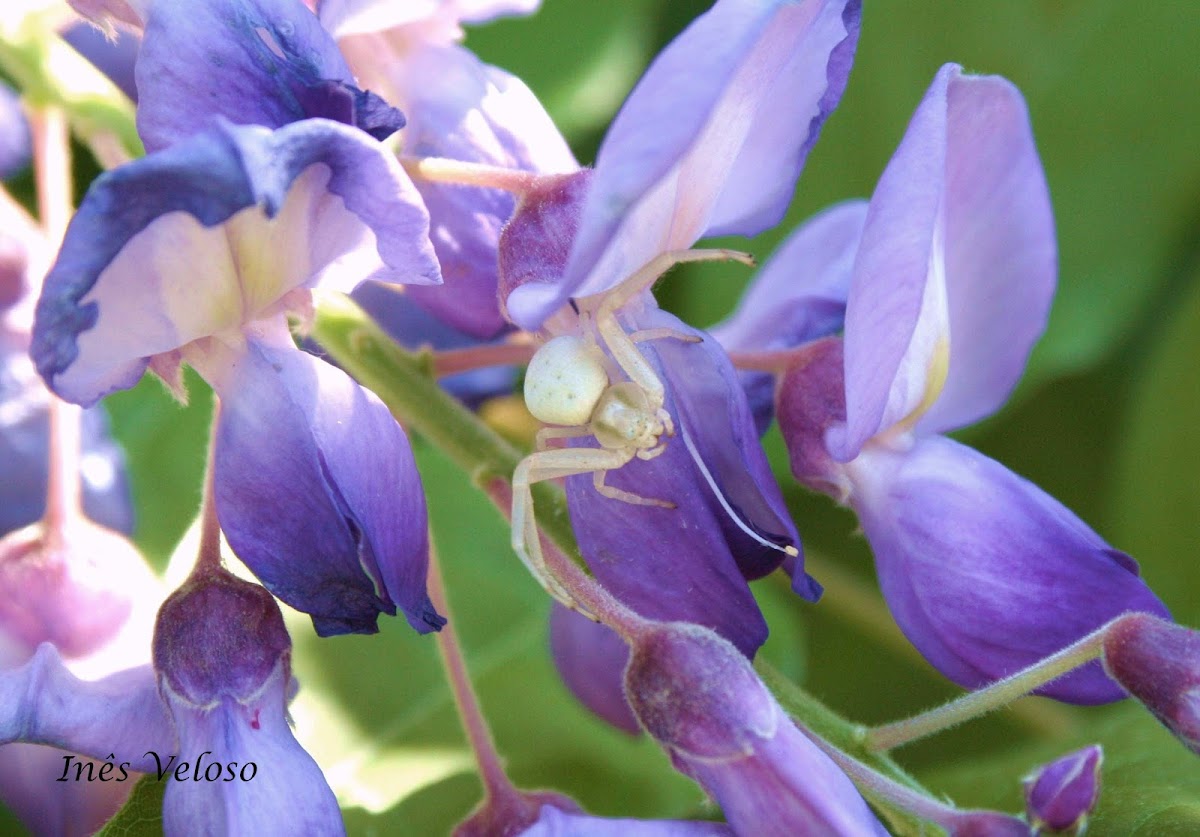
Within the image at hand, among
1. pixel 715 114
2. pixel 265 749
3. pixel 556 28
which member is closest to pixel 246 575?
pixel 265 749

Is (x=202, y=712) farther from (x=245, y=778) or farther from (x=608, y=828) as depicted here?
(x=608, y=828)

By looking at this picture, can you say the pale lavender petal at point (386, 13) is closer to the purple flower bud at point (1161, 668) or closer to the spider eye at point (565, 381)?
the spider eye at point (565, 381)

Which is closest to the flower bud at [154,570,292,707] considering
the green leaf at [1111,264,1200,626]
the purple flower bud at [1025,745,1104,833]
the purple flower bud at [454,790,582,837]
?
the purple flower bud at [454,790,582,837]

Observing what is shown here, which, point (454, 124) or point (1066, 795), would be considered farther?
point (454, 124)

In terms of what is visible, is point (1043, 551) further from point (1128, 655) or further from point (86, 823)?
point (86, 823)

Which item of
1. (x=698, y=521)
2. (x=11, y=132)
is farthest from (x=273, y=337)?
(x=11, y=132)

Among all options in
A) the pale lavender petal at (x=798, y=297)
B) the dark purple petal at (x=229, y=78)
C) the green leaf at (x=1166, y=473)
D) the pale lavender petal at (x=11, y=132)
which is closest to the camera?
the dark purple petal at (x=229, y=78)

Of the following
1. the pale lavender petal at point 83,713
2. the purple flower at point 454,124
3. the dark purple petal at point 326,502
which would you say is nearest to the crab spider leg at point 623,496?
the dark purple petal at point 326,502
